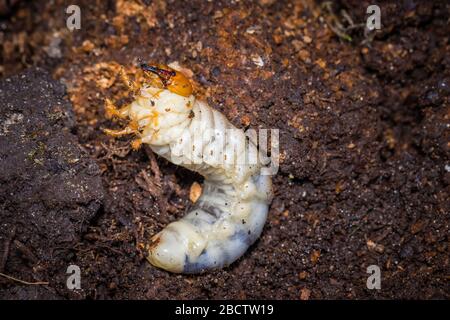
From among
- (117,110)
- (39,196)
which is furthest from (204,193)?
(39,196)

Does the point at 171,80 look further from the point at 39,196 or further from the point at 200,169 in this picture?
the point at 39,196

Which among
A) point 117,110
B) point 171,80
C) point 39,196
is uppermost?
point 171,80

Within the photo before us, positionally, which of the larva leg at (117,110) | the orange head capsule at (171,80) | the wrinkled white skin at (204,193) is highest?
the orange head capsule at (171,80)

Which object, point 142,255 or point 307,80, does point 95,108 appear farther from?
point 307,80

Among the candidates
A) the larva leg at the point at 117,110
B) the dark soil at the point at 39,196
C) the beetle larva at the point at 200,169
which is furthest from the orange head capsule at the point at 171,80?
the dark soil at the point at 39,196

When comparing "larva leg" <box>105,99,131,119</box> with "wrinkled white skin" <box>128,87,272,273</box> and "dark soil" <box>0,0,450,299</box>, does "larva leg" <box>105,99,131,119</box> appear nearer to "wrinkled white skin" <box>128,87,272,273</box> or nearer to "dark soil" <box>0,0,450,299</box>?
"wrinkled white skin" <box>128,87,272,273</box>

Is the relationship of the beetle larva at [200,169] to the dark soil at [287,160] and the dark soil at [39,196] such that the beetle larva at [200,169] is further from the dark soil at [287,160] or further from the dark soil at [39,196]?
the dark soil at [39,196]

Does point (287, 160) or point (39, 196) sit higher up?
point (287, 160)
